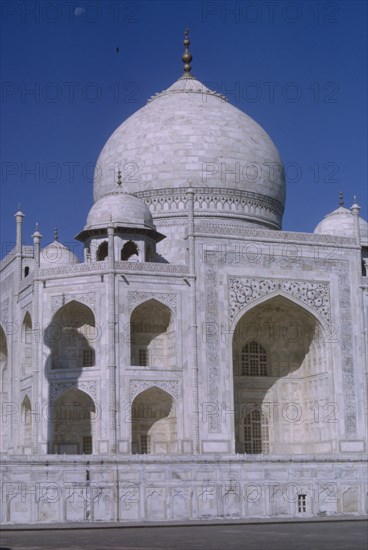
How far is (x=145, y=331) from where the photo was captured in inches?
1111

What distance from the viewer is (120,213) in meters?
29.2

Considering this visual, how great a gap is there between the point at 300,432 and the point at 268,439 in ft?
3.27

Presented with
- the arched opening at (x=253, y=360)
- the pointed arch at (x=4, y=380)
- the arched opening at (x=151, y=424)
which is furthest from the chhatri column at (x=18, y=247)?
the arched opening at (x=253, y=360)

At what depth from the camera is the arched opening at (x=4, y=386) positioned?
3125 centimetres

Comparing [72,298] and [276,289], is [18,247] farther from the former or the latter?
[276,289]

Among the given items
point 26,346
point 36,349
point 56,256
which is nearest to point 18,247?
point 56,256

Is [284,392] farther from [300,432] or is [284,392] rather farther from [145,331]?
[145,331]

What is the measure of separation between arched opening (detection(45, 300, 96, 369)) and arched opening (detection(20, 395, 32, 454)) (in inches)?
65.0

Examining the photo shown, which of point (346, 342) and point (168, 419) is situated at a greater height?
point (346, 342)

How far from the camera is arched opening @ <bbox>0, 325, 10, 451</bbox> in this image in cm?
3125

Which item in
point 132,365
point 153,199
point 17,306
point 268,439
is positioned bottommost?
point 268,439

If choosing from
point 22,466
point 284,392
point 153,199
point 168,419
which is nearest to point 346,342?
point 284,392

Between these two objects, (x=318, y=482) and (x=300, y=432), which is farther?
(x=300, y=432)

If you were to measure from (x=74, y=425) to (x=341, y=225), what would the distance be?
34.8 feet
